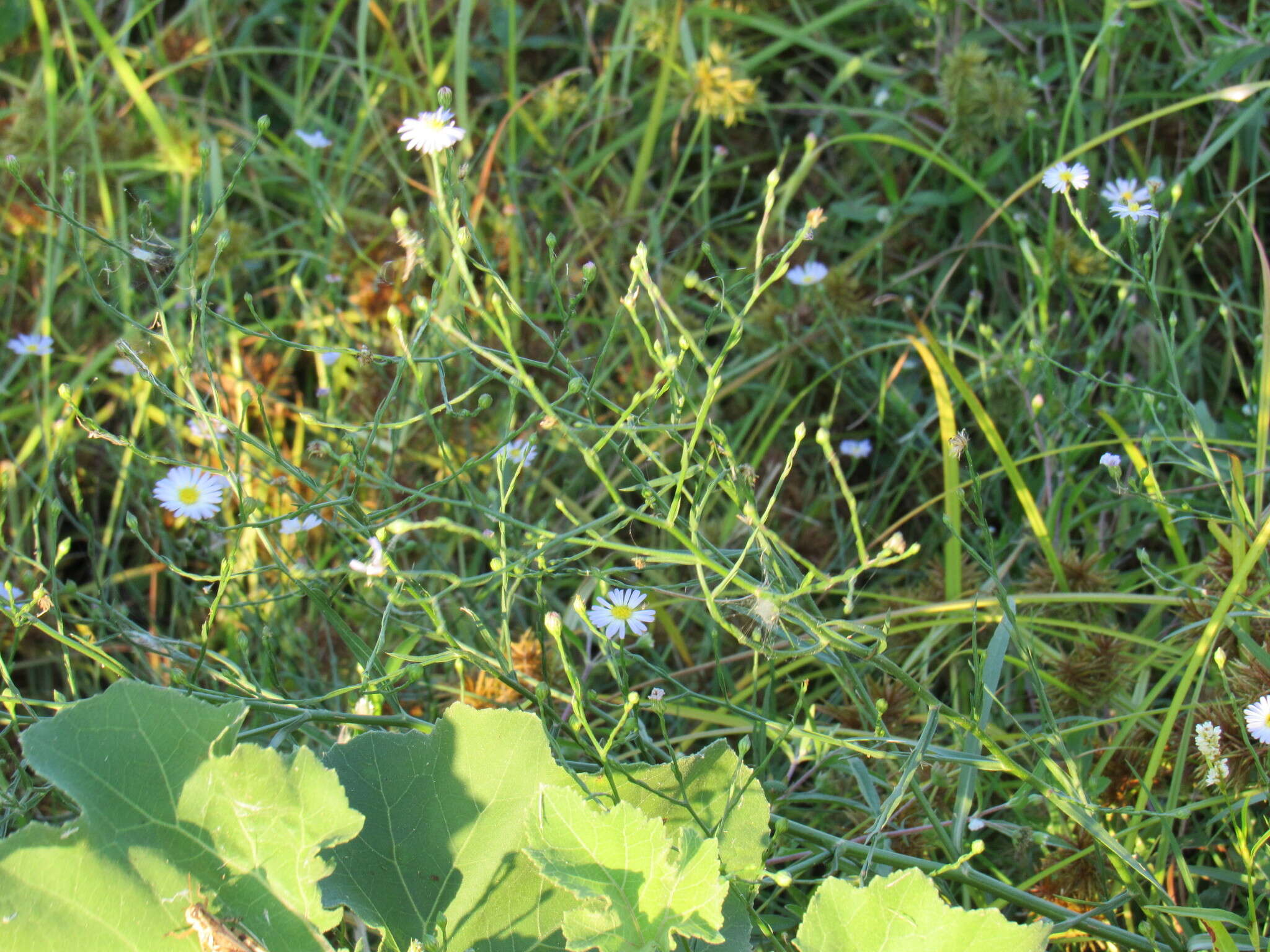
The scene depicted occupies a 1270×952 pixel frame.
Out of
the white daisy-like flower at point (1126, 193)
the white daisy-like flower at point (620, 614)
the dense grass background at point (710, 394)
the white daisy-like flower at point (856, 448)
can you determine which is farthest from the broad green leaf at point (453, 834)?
the white daisy-like flower at point (1126, 193)

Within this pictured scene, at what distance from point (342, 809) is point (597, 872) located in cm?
23

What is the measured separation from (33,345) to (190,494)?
2.38ft

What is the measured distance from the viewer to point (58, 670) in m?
1.84

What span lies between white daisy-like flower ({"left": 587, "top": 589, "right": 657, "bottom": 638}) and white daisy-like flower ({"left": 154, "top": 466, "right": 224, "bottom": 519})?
0.51m

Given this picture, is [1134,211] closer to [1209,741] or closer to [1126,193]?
[1126,193]

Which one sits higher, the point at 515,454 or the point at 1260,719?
the point at 515,454

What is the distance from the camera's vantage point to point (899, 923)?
0.93 metres

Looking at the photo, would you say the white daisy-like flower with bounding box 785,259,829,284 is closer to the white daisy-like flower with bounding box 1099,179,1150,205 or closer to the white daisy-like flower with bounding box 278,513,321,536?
the white daisy-like flower with bounding box 1099,179,1150,205

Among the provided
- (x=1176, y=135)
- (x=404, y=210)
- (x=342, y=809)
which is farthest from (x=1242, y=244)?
(x=342, y=809)

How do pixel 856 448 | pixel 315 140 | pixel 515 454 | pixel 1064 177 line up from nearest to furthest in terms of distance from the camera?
pixel 515 454 → pixel 1064 177 → pixel 856 448 → pixel 315 140

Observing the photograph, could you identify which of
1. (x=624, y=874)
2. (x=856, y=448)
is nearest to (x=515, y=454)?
(x=624, y=874)

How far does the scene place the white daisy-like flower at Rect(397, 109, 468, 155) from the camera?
110 cm

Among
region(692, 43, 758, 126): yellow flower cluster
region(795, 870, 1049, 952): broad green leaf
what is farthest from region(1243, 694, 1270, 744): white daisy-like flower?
region(692, 43, 758, 126): yellow flower cluster

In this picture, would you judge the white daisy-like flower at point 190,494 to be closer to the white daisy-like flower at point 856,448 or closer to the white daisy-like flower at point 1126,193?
the white daisy-like flower at point 856,448
